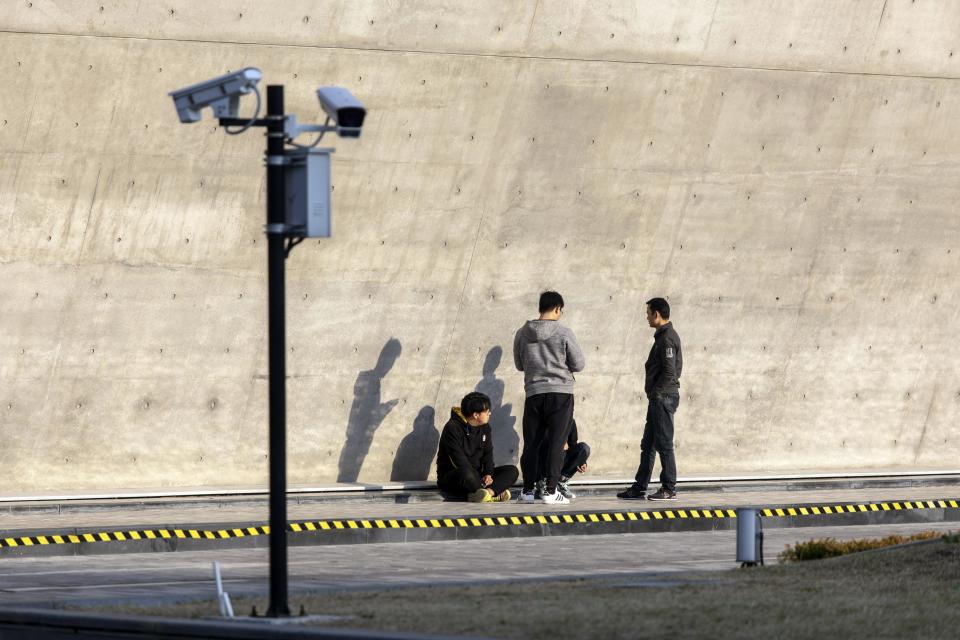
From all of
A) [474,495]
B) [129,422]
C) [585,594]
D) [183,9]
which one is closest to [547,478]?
[474,495]

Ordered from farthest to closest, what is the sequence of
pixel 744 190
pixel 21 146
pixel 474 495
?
pixel 744 190, pixel 474 495, pixel 21 146

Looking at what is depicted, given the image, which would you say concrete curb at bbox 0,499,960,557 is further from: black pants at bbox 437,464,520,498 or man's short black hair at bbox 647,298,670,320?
man's short black hair at bbox 647,298,670,320

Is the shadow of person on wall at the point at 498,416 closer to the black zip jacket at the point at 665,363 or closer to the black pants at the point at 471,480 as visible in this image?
the black pants at the point at 471,480

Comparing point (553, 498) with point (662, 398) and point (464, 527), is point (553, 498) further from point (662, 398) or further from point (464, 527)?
point (464, 527)

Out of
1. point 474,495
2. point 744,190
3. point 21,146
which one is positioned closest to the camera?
point 21,146

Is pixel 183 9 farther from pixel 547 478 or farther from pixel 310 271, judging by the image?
pixel 547 478

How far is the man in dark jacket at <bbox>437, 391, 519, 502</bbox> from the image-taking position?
16812mm

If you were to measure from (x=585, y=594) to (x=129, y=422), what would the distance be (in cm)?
747

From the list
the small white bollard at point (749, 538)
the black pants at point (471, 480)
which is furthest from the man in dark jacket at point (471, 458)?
the small white bollard at point (749, 538)

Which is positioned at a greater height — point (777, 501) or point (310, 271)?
point (310, 271)

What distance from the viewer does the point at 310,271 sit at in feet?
56.3

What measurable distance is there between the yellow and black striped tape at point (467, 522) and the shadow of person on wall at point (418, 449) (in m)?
2.46

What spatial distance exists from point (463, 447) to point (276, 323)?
24.8ft

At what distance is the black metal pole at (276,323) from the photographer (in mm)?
9320
